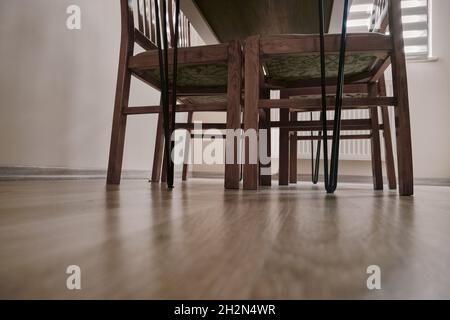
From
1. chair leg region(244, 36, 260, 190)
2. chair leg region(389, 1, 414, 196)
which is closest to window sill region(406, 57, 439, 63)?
chair leg region(389, 1, 414, 196)

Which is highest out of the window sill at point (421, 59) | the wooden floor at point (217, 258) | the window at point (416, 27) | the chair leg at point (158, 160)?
the window at point (416, 27)

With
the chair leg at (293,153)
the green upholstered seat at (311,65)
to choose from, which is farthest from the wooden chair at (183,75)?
the chair leg at (293,153)

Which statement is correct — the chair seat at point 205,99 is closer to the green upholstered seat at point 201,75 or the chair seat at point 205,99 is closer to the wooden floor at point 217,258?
the green upholstered seat at point 201,75

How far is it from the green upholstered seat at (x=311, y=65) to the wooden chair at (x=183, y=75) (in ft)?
0.55

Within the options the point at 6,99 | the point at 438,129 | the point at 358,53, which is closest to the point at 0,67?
the point at 6,99

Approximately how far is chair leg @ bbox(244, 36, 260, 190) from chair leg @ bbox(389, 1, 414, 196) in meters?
0.42

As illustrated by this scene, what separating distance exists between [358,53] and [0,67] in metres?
1.25

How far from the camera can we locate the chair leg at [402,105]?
3.71 feet

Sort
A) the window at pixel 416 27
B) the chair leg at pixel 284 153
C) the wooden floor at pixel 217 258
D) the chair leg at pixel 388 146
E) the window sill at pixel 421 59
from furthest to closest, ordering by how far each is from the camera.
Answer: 1. the window at pixel 416 27
2. the window sill at pixel 421 59
3. the chair leg at pixel 284 153
4. the chair leg at pixel 388 146
5. the wooden floor at pixel 217 258

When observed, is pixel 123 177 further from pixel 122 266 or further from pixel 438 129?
pixel 438 129

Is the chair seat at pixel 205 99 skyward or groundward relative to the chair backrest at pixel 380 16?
groundward

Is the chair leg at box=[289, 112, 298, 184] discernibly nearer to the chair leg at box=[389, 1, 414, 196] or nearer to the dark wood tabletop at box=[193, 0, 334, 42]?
the dark wood tabletop at box=[193, 0, 334, 42]

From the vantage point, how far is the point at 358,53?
1.17 m

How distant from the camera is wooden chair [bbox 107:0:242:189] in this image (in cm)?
127
